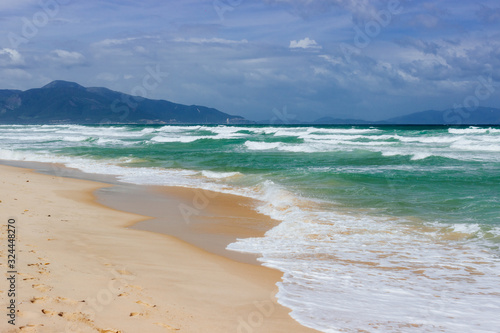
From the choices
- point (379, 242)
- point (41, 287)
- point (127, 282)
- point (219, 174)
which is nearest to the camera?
point (41, 287)

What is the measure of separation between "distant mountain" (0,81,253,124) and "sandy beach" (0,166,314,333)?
491ft

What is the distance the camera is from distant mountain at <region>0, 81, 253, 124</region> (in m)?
159

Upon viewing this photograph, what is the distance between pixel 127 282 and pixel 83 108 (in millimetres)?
175460

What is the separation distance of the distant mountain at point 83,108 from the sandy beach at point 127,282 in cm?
14957

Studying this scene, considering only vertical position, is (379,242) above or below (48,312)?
below

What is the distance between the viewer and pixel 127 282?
16.4 feet

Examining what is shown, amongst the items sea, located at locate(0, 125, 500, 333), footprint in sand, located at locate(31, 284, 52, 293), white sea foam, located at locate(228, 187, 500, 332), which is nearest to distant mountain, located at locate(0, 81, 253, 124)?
sea, located at locate(0, 125, 500, 333)

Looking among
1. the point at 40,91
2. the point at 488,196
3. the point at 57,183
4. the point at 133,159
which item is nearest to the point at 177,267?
the point at 488,196

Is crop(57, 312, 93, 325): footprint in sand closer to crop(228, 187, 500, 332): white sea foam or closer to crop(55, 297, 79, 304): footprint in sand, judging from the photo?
crop(55, 297, 79, 304): footprint in sand

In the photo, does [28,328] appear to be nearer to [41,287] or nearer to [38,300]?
[38,300]

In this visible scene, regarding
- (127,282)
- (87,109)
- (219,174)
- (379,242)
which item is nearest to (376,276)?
(379,242)

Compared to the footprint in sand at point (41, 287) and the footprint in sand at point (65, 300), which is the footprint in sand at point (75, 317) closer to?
the footprint in sand at point (65, 300)

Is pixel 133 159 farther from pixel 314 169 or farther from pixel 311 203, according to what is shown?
pixel 311 203

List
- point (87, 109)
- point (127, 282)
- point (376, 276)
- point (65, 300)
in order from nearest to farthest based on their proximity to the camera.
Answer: point (65, 300) < point (127, 282) < point (376, 276) < point (87, 109)
